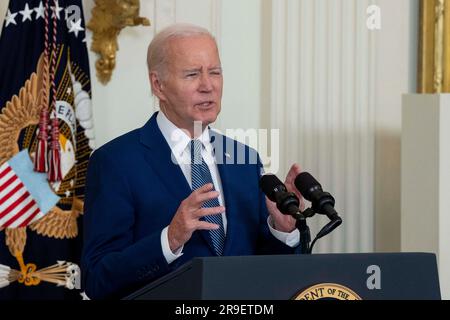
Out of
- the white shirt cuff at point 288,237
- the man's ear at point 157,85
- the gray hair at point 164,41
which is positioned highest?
the gray hair at point 164,41

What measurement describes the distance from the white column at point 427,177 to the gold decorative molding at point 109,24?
130cm

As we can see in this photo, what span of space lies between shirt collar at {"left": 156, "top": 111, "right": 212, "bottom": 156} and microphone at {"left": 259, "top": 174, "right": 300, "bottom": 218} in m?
0.45

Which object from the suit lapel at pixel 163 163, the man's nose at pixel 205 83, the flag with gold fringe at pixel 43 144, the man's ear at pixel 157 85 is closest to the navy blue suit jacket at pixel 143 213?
the suit lapel at pixel 163 163

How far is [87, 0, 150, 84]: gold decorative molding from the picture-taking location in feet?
15.1

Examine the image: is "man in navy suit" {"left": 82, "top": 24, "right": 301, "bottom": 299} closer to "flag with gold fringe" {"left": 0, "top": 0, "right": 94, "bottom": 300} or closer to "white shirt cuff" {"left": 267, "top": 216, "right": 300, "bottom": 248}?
"white shirt cuff" {"left": 267, "top": 216, "right": 300, "bottom": 248}

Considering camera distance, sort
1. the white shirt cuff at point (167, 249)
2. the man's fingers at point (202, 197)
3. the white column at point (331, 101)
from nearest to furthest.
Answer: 1. the man's fingers at point (202, 197)
2. the white shirt cuff at point (167, 249)
3. the white column at point (331, 101)

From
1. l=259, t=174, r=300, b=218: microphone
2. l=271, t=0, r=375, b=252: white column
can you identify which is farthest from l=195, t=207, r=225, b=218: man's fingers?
l=271, t=0, r=375, b=252: white column

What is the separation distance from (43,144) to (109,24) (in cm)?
70

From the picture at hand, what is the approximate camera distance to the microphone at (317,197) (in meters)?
2.69

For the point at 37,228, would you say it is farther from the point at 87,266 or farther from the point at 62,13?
the point at 87,266

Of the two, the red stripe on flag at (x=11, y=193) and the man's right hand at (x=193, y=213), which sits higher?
the man's right hand at (x=193, y=213)

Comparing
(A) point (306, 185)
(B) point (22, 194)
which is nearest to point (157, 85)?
(A) point (306, 185)

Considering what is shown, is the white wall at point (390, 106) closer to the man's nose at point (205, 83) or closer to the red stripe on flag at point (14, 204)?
the red stripe on flag at point (14, 204)
